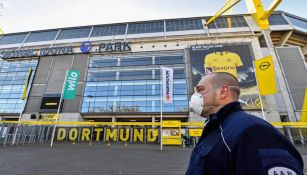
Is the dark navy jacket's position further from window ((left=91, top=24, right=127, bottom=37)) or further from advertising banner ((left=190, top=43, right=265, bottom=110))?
window ((left=91, top=24, right=127, bottom=37))

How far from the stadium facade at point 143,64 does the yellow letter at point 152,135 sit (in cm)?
617

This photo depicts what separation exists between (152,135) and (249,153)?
60.4 feet

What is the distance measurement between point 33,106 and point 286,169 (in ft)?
113

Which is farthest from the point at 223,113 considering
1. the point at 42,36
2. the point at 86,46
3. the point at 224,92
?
the point at 42,36

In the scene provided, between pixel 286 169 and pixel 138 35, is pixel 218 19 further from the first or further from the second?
pixel 286 169

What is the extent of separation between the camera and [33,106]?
27125 mm

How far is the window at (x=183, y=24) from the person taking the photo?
32.7 meters

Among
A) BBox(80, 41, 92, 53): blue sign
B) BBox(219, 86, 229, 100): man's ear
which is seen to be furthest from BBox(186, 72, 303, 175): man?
BBox(80, 41, 92, 53): blue sign

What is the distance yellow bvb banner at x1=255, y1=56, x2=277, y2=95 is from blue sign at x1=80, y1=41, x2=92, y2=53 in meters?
29.2

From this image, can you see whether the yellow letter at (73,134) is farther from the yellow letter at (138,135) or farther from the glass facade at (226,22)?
the glass facade at (226,22)

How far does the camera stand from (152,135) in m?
18.5

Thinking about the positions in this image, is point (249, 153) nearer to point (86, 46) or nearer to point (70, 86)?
point (70, 86)

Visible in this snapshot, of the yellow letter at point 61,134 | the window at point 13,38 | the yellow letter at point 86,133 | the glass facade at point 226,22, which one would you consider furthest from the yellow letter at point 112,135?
the window at point 13,38

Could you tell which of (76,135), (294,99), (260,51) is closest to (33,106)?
(76,135)
